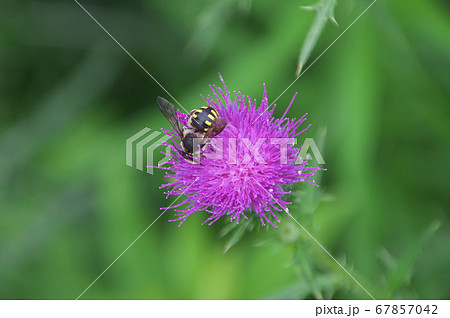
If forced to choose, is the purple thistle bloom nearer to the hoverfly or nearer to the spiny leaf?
the hoverfly

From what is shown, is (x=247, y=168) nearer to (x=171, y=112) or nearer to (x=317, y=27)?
(x=171, y=112)

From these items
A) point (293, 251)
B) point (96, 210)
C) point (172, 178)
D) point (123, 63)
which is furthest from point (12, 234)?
point (293, 251)

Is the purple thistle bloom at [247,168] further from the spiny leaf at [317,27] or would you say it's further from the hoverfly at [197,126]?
the spiny leaf at [317,27]

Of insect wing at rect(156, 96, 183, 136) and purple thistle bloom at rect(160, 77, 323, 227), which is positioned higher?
insect wing at rect(156, 96, 183, 136)

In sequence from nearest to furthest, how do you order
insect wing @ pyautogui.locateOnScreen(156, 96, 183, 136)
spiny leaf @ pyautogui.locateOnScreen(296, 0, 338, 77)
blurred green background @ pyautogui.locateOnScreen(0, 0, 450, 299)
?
spiny leaf @ pyautogui.locateOnScreen(296, 0, 338, 77) < insect wing @ pyautogui.locateOnScreen(156, 96, 183, 136) < blurred green background @ pyautogui.locateOnScreen(0, 0, 450, 299)
